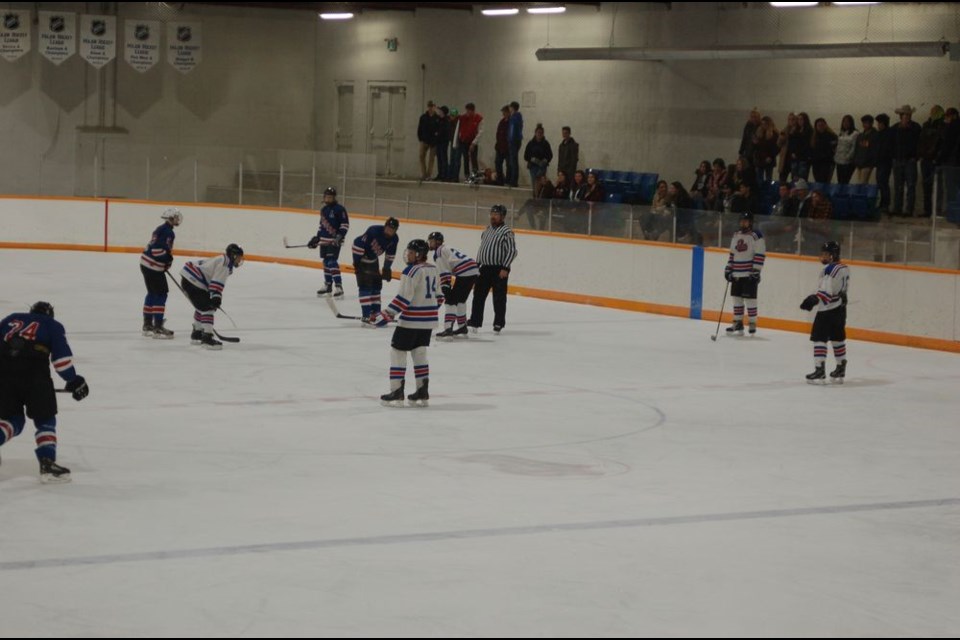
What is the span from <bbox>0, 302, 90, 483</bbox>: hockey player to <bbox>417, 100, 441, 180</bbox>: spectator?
56.4 feet

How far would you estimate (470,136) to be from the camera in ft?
77.9

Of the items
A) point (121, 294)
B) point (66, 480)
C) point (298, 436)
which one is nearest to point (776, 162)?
point (121, 294)

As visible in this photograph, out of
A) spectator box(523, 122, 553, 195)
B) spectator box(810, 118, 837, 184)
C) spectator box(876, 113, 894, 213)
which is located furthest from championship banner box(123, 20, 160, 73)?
spectator box(876, 113, 894, 213)

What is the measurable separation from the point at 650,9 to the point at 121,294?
10.5m

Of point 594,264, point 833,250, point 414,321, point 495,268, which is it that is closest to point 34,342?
point 414,321

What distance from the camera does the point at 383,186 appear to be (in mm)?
21859

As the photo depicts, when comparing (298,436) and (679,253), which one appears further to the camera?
(679,253)

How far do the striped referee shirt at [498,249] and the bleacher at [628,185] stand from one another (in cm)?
536

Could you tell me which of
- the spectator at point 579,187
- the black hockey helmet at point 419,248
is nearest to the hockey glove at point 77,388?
the black hockey helmet at point 419,248

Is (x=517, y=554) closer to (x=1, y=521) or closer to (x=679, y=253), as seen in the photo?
(x=1, y=521)

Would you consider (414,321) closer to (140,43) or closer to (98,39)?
(98,39)

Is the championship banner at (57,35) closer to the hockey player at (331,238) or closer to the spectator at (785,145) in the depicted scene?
the hockey player at (331,238)

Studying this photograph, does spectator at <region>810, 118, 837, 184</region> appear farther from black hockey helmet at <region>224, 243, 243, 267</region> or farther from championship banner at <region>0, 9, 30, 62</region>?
championship banner at <region>0, 9, 30, 62</region>

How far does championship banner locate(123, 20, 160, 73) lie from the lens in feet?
86.9
